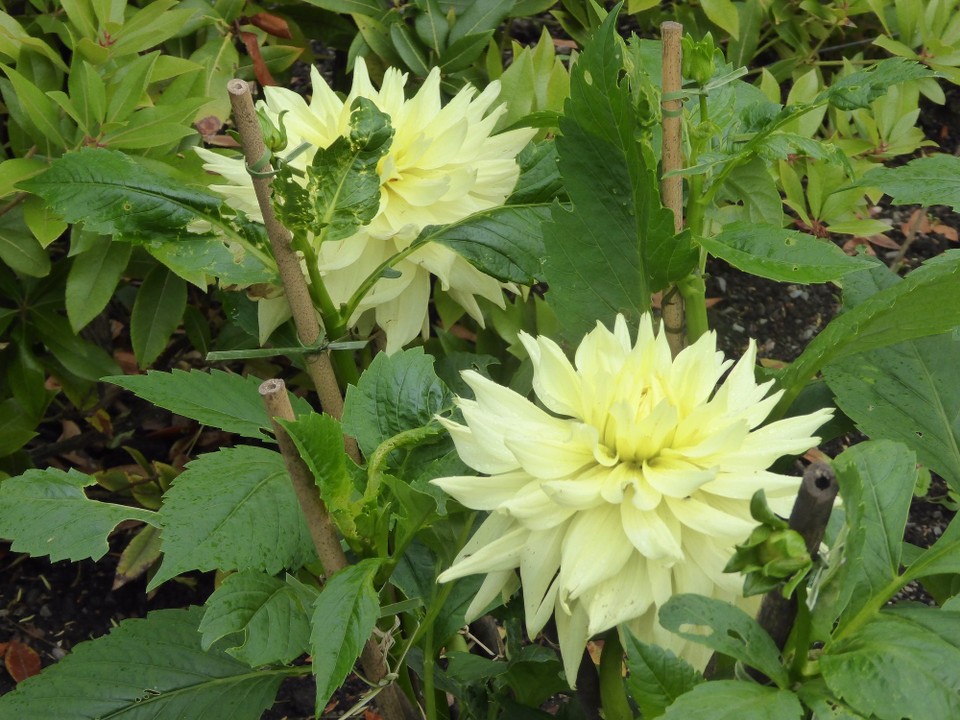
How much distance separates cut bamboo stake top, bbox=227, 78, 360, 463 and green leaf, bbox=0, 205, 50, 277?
570 mm

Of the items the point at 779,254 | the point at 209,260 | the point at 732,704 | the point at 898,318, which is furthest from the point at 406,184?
the point at 732,704

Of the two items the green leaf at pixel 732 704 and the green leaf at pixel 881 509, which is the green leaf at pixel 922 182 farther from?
the green leaf at pixel 732 704

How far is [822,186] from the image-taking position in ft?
4.76

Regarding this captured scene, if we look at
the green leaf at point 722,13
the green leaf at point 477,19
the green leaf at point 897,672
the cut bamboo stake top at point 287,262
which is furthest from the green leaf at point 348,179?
the green leaf at point 722,13

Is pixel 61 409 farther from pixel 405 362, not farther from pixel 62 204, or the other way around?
pixel 405 362

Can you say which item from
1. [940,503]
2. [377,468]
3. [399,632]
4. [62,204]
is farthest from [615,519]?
[940,503]

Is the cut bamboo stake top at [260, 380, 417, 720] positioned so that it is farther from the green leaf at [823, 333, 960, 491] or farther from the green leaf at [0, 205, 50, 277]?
the green leaf at [0, 205, 50, 277]

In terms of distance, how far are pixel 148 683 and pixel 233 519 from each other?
23 centimetres

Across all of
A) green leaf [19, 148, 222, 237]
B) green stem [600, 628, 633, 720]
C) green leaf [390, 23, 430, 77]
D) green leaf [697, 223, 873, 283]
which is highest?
green leaf [19, 148, 222, 237]

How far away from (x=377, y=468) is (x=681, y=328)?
1.21 feet

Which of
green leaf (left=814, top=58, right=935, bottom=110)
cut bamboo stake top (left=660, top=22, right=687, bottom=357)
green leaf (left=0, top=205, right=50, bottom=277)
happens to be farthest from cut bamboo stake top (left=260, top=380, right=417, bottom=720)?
green leaf (left=0, top=205, right=50, bottom=277)

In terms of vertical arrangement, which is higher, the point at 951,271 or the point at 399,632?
the point at 951,271

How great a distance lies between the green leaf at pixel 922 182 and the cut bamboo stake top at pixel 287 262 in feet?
1.68

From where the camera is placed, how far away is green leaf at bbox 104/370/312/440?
2.92 ft
